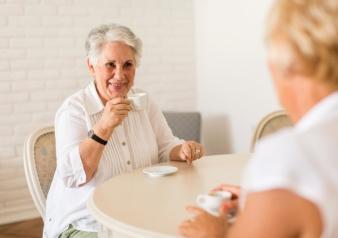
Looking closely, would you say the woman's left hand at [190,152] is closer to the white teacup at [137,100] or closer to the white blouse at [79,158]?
the white blouse at [79,158]

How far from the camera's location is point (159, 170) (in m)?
1.89

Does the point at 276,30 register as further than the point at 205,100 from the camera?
No

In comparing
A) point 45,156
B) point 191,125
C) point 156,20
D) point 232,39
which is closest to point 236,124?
point 191,125

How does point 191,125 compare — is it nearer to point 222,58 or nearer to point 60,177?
point 222,58

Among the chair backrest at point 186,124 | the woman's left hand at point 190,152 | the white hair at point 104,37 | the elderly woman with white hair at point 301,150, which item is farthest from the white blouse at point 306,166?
the chair backrest at point 186,124

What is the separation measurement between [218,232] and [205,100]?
117 inches

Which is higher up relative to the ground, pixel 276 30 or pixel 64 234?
pixel 276 30

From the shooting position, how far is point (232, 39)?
367cm

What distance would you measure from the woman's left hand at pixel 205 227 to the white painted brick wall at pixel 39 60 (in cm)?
256

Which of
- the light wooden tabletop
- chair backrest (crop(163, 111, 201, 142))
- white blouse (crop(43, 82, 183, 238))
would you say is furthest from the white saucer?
chair backrest (crop(163, 111, 201, 142))

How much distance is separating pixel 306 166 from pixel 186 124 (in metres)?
3.02

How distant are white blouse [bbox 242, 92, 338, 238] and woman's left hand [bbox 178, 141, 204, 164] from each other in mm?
1207

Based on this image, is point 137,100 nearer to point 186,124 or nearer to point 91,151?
point 91,151

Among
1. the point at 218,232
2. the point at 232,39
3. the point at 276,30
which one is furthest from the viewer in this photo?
the point at 232,39
